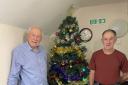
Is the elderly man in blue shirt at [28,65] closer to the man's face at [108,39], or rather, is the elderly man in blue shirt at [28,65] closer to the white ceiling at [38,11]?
the white ceiling at [38,11]

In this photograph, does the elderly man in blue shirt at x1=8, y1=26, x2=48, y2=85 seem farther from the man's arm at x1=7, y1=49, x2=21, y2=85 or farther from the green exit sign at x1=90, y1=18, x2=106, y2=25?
the green exit sign at x1=90, y1=18, x2=106, y2=25

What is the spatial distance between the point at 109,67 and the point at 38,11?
122 centimetres

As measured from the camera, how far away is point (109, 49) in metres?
3.05

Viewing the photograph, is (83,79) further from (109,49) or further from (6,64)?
(6,64)

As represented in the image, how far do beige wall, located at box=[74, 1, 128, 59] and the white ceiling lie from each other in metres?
0.11

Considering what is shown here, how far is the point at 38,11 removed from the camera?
11.1 ft

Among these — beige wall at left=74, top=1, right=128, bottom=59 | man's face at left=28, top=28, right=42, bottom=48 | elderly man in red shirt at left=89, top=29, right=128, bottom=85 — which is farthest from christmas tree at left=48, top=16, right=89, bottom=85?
man's face at left=28, top=28, right=42, bottom=48

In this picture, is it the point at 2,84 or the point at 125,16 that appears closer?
the point at 2,84

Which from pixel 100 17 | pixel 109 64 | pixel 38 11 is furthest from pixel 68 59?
pixel 100 17

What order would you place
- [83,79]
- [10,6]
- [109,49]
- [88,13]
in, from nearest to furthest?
[10,6] < [109,49] < [83,79] < [88,13]

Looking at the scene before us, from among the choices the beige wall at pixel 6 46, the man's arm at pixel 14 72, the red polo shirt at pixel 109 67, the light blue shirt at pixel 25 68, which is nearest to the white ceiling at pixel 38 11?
the beige wall at pixel 6 46

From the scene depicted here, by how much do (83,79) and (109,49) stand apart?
0.64 meters

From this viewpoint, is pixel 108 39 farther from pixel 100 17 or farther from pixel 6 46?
pixel 6 46

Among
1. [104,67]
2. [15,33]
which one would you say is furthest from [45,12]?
[104,67]
